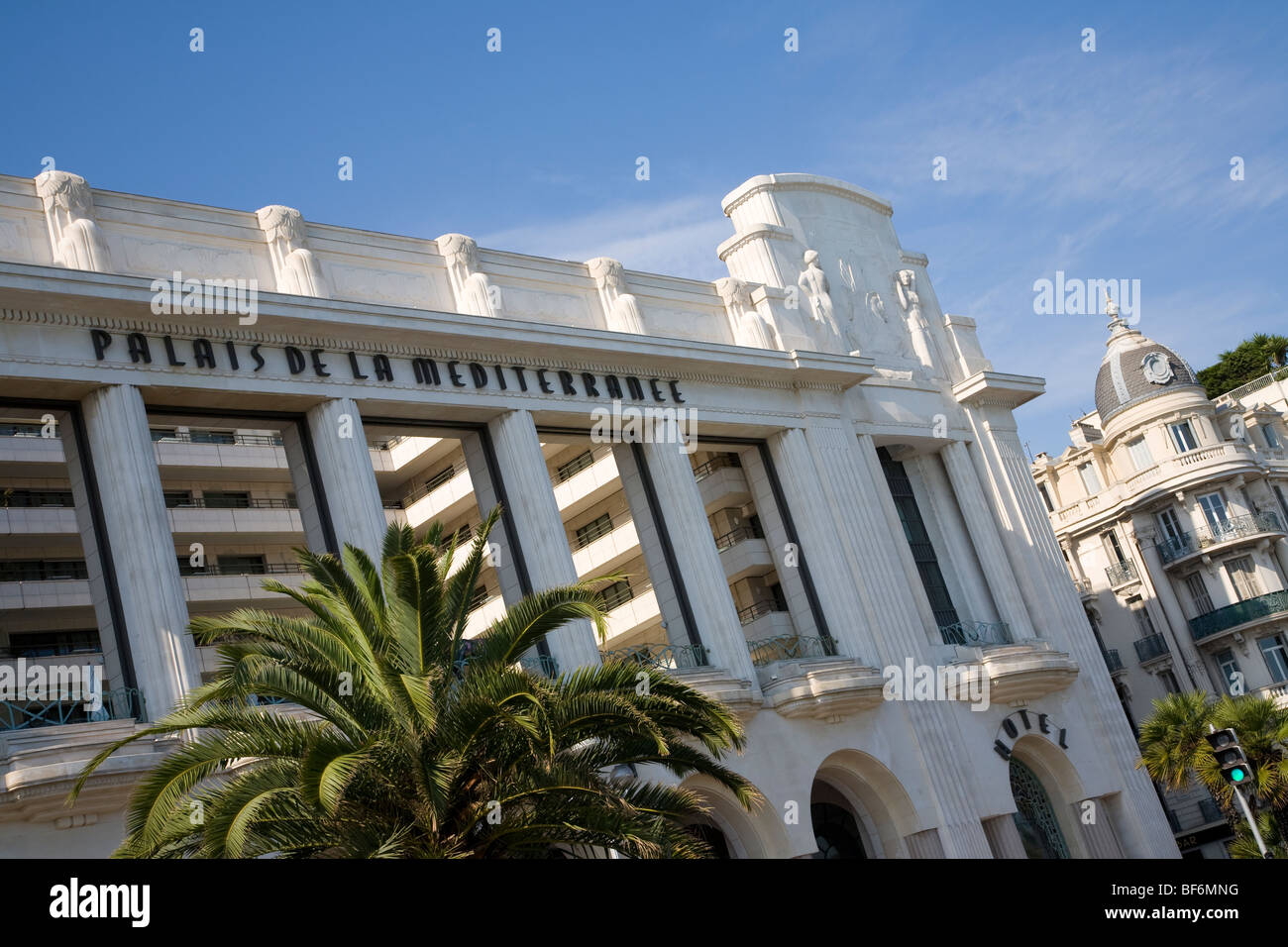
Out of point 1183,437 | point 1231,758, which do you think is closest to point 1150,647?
point 1183,437

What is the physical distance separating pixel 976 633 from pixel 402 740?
923 inches

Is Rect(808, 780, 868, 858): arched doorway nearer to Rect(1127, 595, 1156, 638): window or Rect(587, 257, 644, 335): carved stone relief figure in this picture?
Rect(587, 257, 644, 335): carved stone relief figure

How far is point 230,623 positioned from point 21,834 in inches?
209

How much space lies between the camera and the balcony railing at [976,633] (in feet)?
122

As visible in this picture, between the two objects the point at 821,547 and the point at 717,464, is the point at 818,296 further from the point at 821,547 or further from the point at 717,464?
the point at 821,547

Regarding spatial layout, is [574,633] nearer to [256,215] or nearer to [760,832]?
[760,832]

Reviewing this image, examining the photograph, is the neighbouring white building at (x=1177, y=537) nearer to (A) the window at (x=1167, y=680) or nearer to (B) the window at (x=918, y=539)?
(A) the window at (x=1167, y=680)

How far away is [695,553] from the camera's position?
32.2 m

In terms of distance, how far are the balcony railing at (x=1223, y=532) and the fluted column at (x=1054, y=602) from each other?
19991mm

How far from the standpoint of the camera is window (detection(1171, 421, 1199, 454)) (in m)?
60.4

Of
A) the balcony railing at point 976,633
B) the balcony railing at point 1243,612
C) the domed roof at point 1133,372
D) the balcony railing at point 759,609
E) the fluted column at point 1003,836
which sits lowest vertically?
the fluted column at point 1003,836

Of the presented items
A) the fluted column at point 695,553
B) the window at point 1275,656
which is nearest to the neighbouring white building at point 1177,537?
the window at point 1275,656
